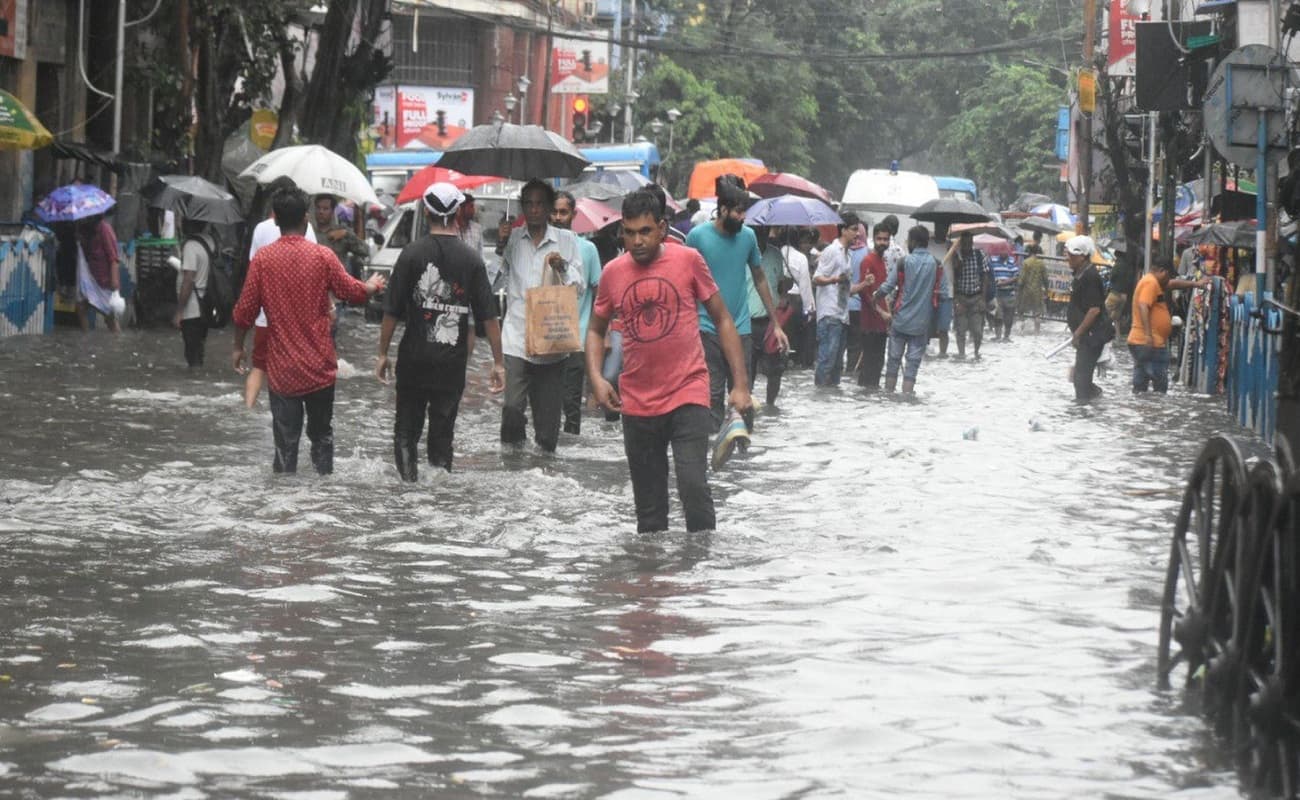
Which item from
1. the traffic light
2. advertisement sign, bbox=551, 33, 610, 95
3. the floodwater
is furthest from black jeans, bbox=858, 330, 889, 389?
advertisement sign, bbox=551, 33, 610, 95

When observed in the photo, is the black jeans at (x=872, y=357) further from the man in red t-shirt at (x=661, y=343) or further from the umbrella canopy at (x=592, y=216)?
the man in red t-shirt at (x=661, y=343)

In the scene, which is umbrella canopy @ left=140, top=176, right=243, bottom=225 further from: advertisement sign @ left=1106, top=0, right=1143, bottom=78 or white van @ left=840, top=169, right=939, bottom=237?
white van @ left=840, top=169, right=939, bottom=237

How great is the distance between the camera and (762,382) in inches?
837

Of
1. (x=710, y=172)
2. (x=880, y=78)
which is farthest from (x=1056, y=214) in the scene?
(x=880, y=78)

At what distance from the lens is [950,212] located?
28.2m

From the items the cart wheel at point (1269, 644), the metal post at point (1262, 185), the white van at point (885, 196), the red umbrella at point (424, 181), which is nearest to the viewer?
the cart wheel at point (1269, 644)

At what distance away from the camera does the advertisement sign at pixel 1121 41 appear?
105 feet

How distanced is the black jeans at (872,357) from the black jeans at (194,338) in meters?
6.54

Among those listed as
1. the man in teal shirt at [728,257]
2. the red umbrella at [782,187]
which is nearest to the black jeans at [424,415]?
the man in teal shirt at [728,257]

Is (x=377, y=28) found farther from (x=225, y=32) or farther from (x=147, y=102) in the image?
(x=147, y=102)

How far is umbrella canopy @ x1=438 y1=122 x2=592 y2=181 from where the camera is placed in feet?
54.9

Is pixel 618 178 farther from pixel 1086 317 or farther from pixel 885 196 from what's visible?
pixel 1086 317

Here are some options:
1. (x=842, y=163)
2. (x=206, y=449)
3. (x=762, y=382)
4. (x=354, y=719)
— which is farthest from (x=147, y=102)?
(x=842, y=163)

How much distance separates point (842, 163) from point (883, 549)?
240ft
